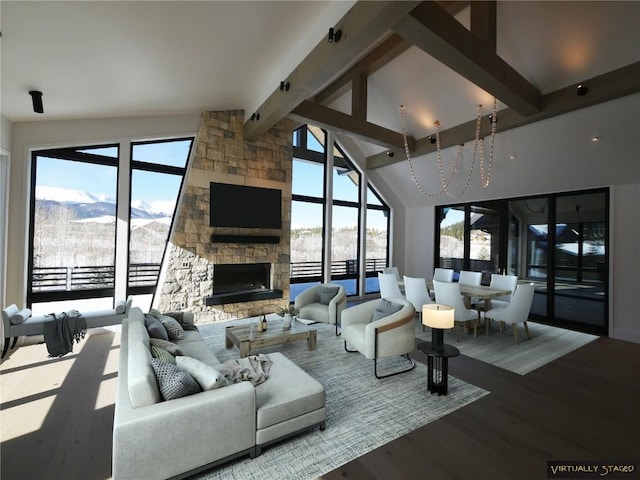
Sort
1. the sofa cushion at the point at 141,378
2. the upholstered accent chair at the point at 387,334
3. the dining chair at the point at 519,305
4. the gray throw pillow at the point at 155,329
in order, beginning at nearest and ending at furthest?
1. the sofa cushion at the point at 141,378
2. the gray throw pillow at the point at 155,329
3. the upholstered accent chair at the point at 387,334
4. the dining chair at the point at 519,305

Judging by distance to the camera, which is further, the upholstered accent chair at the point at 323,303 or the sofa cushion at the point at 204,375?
the upholstered accent chair at the point at 323,303

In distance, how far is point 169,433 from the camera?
5.73 feet

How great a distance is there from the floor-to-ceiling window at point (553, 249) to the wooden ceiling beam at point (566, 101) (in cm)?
208

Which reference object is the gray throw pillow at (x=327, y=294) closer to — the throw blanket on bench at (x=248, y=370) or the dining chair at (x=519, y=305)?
the throw blanket on bench at (x=248, y=370)

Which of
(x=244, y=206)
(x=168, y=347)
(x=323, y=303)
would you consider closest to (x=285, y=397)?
(x=168, y=347)

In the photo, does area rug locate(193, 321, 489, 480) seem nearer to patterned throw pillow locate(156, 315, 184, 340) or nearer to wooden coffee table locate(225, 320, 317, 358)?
wooden coffee table locate(225, 320, 317, 358)

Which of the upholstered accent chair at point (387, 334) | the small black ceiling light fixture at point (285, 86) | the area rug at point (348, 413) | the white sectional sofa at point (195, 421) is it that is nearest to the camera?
the white sectional sofa at point (195, 421)

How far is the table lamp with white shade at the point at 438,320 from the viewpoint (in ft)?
9.44

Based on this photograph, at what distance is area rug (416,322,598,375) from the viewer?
3.77 meters

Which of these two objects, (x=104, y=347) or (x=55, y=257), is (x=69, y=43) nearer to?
(x=55, y=257)

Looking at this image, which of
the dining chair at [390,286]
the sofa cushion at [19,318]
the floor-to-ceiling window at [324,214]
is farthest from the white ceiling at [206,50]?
the dining chair at [390,286]

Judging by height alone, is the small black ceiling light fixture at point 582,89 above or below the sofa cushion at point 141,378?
above

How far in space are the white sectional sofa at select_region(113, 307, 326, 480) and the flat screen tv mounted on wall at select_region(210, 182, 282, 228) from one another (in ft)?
11.4

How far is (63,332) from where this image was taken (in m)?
3.90
